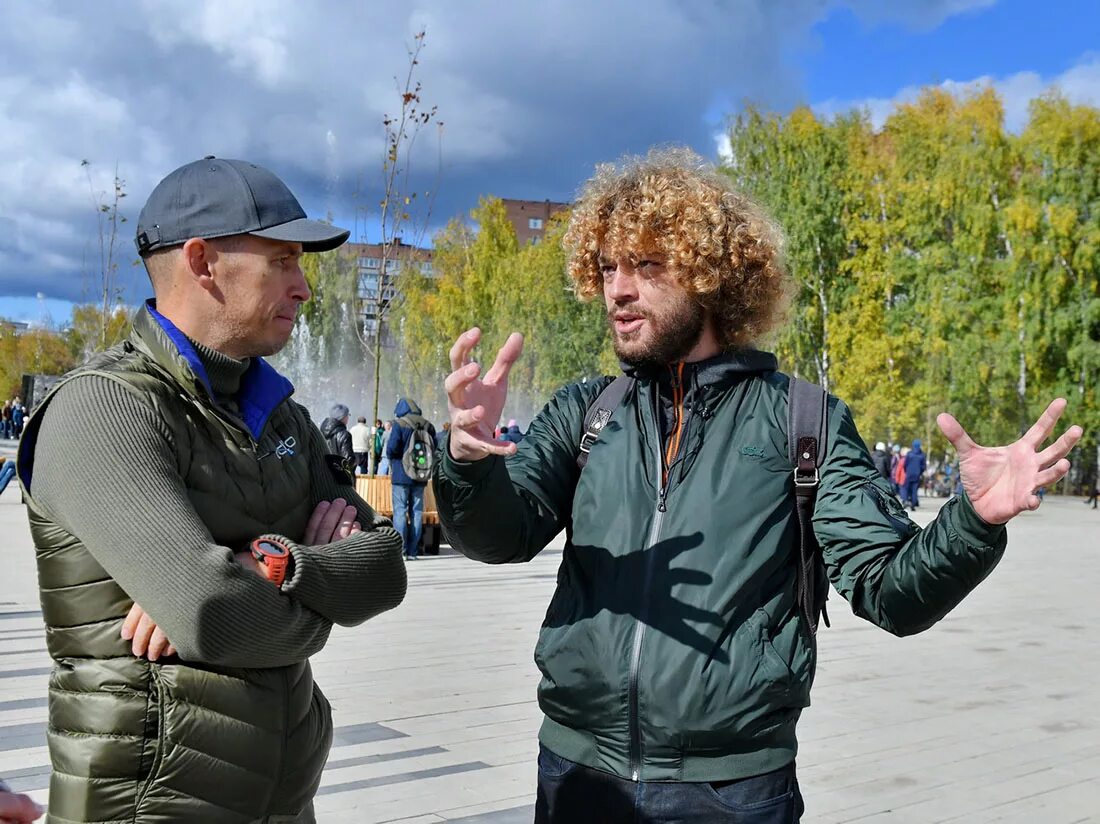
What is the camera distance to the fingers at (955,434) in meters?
2.25

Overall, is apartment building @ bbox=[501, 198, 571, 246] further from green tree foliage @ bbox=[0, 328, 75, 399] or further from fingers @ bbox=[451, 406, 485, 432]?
fingers @ bbox=[451, 406, 485, 432]

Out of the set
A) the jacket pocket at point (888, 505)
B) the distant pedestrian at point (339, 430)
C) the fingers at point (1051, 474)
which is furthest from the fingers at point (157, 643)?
the distant pedestrian at point (339, 430)

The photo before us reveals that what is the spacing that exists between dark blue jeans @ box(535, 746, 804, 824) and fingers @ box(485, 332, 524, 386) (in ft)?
2.73

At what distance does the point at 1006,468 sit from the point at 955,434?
0.40 ft

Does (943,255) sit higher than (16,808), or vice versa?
(943,255)

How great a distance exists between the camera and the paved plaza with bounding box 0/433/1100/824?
5.06 m

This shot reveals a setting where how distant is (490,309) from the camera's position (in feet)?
200

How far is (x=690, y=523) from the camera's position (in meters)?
2.46

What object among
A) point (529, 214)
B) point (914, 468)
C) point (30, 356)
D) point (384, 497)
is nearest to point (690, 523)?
point (384, 497)

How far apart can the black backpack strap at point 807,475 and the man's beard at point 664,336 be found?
279 millimetres

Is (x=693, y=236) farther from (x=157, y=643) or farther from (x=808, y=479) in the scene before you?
(x=157, y=643)

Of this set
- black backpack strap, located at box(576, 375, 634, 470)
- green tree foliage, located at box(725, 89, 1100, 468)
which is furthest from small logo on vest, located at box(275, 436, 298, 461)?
green tree foliage, located at box(725, 89, 1100, 468)

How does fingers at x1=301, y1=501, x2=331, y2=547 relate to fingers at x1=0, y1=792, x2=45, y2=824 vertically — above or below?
above

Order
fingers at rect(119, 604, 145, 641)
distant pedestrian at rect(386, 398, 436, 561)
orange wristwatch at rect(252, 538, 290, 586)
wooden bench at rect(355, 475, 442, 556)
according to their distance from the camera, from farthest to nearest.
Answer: wooden bench at rect(355, 475, 442, 556) < distant pedestrian at rect(386, 398, 436, 561) < orange wristwatch at rect(252, 538, 290, 586) < fingers at rect(119, 604, 145, 641)
